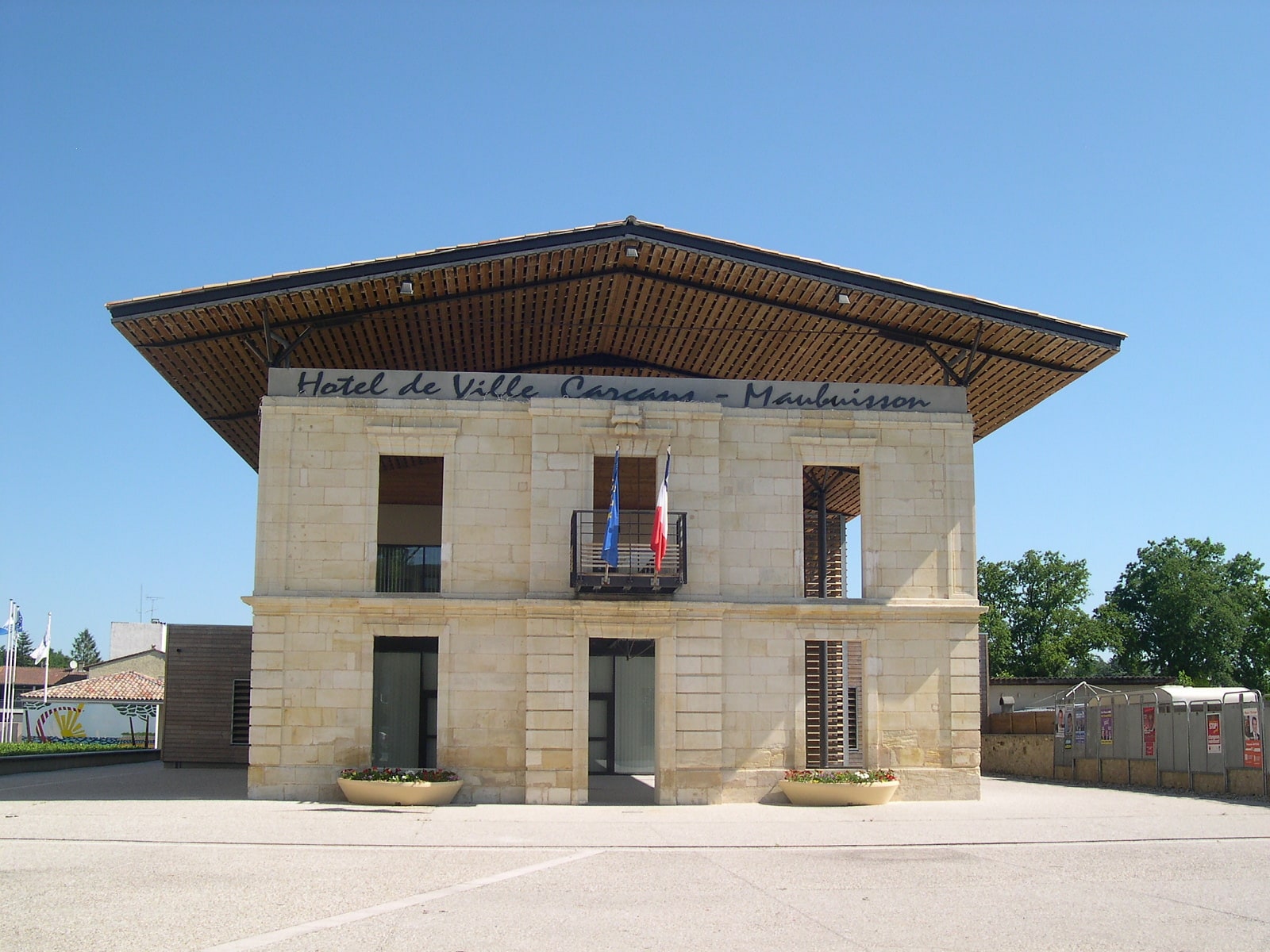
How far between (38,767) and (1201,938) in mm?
34735

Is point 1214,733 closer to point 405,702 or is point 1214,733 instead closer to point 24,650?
point 405,702

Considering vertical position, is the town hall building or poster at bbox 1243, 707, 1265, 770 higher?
the town hall building

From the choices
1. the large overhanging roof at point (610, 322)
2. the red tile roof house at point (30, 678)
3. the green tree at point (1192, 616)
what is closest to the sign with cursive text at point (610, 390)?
the large overhanging roof at point (610, 322)

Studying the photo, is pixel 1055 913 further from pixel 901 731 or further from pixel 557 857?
pixel 901 731

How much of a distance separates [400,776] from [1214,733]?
1706 cm

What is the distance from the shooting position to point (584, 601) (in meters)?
25.4

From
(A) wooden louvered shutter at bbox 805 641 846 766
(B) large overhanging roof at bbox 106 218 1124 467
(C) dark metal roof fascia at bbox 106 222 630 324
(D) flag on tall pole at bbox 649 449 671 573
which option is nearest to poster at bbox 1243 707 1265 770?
(B) large overhanging roof at bbox 106 218 1124 467

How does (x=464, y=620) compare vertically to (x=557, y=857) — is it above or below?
above

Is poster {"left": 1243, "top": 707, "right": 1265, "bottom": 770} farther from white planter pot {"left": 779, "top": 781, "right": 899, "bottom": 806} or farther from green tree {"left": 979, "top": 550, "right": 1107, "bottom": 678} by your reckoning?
green tree {"left": 979, "top": 550, "right": 1107, "bottom": 678}

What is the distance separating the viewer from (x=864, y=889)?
13.7 metres

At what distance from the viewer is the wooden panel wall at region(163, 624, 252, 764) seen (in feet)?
127

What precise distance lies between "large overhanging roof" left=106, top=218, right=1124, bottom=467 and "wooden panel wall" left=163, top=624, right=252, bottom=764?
8.76m

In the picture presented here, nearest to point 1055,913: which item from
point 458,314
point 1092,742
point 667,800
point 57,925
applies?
point 57,925

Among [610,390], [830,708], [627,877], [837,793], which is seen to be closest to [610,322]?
[610,390]
